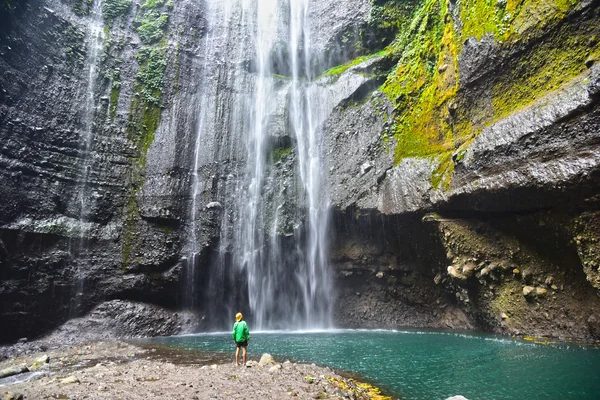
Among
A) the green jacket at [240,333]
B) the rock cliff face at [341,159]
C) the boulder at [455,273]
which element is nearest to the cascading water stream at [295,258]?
the rock cliff face at [341,159]

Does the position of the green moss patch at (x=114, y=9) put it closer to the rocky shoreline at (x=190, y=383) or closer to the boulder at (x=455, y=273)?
the rocky shoreline at (x=190, y=383)

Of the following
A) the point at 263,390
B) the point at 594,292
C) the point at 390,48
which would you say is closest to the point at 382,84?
the point at 390,48

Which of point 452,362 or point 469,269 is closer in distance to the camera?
point 452,362

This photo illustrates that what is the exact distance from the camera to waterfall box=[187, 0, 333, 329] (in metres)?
17.5

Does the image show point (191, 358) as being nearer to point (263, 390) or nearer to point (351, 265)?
point (263, 390)

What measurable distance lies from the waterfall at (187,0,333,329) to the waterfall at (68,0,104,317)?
477 centimetres

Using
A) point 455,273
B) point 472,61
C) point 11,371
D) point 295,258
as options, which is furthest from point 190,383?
point 472,61

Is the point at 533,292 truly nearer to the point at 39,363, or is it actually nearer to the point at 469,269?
the point at 469,269

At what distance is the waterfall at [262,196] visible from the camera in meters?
17.5

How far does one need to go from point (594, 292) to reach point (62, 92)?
22188 millimetres

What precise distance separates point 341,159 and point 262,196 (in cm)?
456

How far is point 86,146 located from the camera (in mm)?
17172

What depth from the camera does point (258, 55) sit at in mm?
21844

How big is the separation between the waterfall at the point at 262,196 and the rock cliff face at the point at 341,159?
160 millimetres
